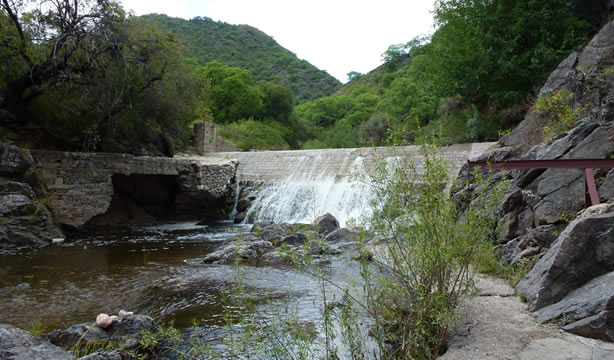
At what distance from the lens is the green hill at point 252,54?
51763 millimetres

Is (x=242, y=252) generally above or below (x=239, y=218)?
above

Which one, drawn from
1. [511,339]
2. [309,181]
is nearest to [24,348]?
[511,339]

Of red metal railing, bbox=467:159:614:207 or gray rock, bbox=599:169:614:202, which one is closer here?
red metal railing, bbox=467:159:614:207

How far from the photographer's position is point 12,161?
805 centimetres

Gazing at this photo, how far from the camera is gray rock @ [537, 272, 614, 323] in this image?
2554mm

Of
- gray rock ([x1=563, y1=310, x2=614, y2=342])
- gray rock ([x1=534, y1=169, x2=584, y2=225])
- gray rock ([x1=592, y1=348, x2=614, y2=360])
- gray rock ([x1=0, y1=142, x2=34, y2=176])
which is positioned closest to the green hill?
gray rock ([x1=0, y1=142, x2=34, y2=176])

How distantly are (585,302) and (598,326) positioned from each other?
0.86 ft

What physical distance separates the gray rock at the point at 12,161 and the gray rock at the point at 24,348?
6462 millimetres

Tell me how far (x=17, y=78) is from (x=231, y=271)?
8097 millimetres

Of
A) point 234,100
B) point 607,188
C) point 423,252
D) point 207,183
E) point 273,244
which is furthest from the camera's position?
point 234,100

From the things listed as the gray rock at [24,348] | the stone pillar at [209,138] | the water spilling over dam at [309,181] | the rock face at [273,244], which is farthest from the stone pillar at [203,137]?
the gray rock at [24,348]

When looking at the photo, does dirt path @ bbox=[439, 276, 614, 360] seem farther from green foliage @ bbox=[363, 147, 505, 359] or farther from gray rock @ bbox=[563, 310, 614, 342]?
green foliage @ bbox=[363, 147, 505, 359]

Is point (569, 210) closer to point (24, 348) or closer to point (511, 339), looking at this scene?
point (511, 339)

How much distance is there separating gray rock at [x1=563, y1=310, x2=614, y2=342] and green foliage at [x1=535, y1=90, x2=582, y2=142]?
154 inches
